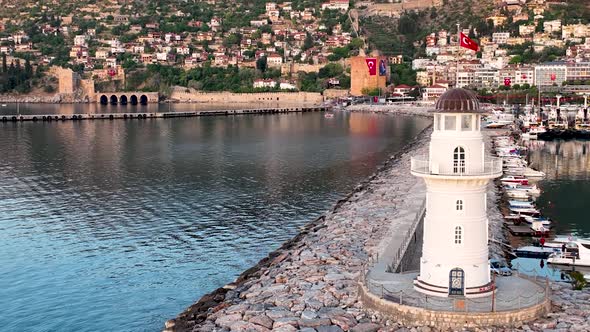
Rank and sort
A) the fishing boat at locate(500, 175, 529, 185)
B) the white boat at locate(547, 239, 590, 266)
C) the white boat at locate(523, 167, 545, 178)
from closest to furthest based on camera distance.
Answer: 1. the white boat at locate(547, 239, 590, 266)
2. the fishing boat at locate(500, 175, 529, 185)
3. the white boat at locate(523, 167, 545, 178)

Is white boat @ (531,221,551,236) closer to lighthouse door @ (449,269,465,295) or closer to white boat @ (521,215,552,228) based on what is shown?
white boat @ (521,215,552,228)

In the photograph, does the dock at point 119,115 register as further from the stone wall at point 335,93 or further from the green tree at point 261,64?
the green tree at point 261,64

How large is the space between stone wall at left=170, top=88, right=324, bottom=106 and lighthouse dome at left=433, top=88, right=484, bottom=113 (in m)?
105

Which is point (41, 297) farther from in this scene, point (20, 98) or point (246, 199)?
point (20, 98)

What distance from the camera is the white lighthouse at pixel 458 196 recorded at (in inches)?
573

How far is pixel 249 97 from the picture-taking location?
128 metres

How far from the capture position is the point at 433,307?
1446cm

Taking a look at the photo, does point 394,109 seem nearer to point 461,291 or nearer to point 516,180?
point 516,180

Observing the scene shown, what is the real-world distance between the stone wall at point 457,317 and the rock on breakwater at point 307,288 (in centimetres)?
38

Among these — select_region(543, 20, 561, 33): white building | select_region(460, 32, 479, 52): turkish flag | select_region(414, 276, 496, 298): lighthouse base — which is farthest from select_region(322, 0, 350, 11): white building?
select_region(414, 276, 496, 298): lighthouse base

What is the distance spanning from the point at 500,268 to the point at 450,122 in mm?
5766

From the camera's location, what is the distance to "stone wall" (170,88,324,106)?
123 metres

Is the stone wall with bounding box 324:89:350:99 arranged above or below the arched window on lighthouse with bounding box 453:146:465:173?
above

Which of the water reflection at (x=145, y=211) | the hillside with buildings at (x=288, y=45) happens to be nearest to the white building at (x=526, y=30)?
the hillside with buildings at (x=288, y=45)
